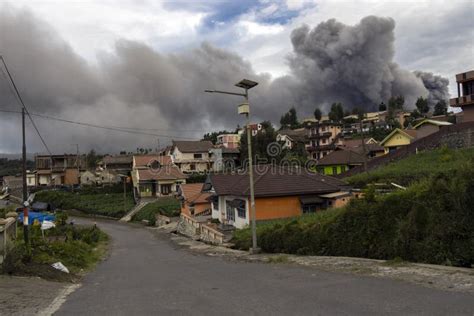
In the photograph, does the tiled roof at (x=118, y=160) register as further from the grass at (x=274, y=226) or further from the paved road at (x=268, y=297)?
the paved road at (x=268, y=297)

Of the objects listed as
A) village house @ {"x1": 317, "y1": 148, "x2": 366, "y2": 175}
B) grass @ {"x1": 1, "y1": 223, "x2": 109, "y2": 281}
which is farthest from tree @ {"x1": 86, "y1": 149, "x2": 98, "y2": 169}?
grass @ {"x1": 1, "y1": 223, "x2": 109, "y2": 281}

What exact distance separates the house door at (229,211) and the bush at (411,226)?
1570 centimetres

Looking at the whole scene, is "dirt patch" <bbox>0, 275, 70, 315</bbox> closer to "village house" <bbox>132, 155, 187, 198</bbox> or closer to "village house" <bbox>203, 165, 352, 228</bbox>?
"village house" <bbox>203, 165, 352, 228</bbox>

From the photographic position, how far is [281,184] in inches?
1129

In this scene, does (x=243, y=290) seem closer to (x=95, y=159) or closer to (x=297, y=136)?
(x=297, y=136)

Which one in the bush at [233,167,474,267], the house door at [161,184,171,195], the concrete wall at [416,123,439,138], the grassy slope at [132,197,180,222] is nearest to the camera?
the bush at [233,167,474,267]

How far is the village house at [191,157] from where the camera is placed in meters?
77.4

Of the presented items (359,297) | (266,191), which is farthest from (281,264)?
(266,191)

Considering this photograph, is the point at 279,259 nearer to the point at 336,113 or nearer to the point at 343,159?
the point at 343,159

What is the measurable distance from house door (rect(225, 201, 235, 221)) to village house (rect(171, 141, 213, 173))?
45333mm

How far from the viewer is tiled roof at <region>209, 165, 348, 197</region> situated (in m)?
28.0

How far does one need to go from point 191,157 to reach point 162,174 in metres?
11.6

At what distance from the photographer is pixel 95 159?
126250 millimetres

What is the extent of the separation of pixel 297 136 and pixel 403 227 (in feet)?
283
